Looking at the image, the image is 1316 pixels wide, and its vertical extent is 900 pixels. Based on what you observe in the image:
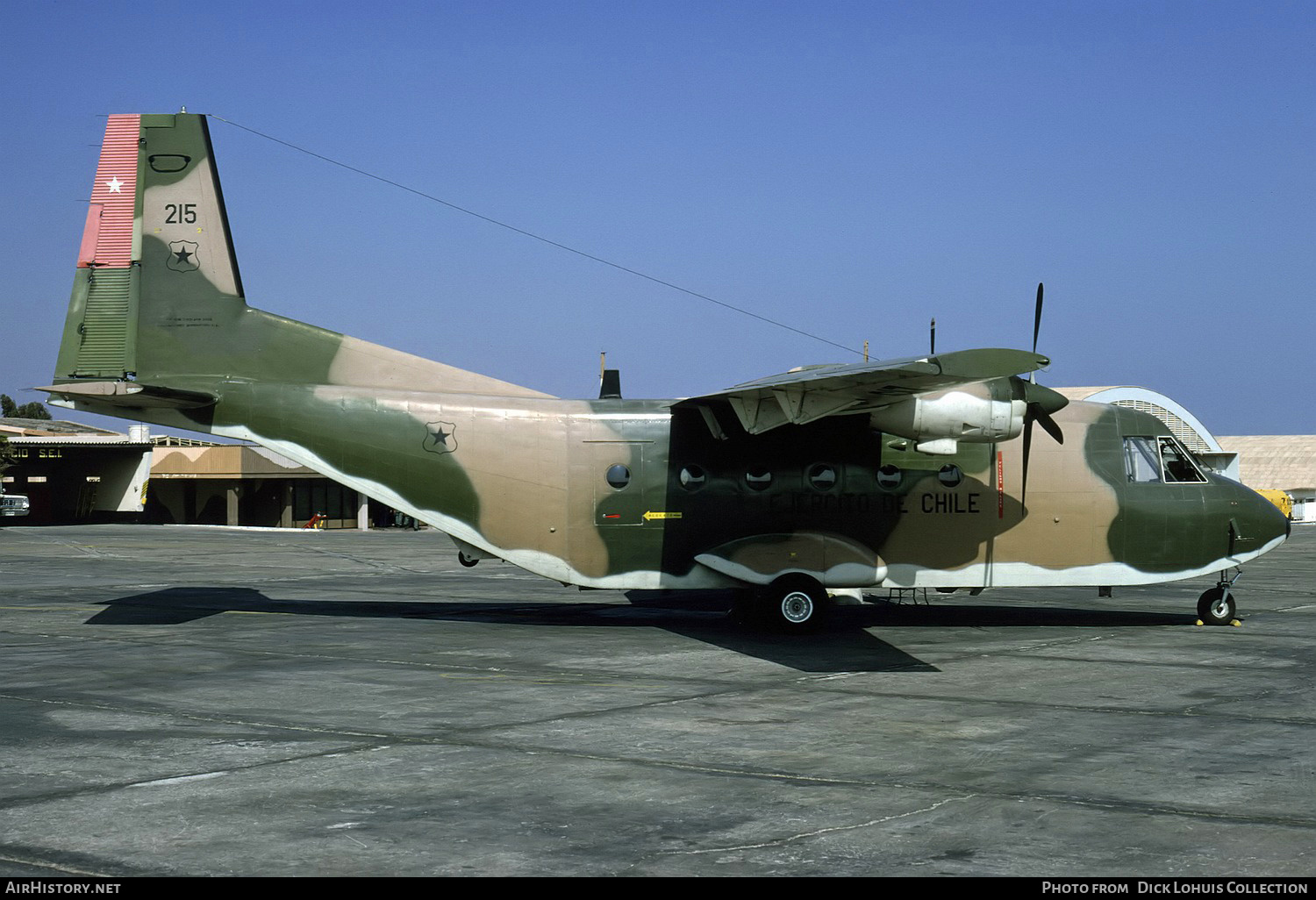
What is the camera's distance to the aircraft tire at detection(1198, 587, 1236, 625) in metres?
20.2

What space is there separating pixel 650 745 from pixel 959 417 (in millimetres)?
8708

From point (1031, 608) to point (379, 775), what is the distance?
17.2 metres

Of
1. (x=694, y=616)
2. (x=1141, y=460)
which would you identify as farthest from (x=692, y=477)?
(x=1141, y=460)

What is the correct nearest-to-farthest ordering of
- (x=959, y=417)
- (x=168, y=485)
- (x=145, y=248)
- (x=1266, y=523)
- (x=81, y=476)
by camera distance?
(x=959, y=417) → (x=1266, y=523) → (x=145, y=248) → (x=81, y=476) → (x=168, y=485)

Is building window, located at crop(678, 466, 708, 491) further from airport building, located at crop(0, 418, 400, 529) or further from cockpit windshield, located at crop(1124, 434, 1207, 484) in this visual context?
airport building, located at crop(0, 418, 400, 529)

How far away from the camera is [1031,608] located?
77.1 feet

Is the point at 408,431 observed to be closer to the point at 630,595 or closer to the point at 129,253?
the point at 129,253

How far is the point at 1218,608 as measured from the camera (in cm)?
2019

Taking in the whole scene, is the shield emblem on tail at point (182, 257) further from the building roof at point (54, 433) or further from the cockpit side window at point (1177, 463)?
Result: the building roof at point (54, 433)

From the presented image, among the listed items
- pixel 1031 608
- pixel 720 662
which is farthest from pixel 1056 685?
pixel 1031 608

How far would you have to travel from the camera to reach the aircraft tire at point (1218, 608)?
2017 centimetres

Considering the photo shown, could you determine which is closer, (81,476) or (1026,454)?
(1026,454)

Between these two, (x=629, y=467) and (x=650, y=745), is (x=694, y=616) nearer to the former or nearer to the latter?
(x=629, y=467)

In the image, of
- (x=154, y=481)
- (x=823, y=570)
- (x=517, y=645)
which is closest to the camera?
(x=517, y=645)
